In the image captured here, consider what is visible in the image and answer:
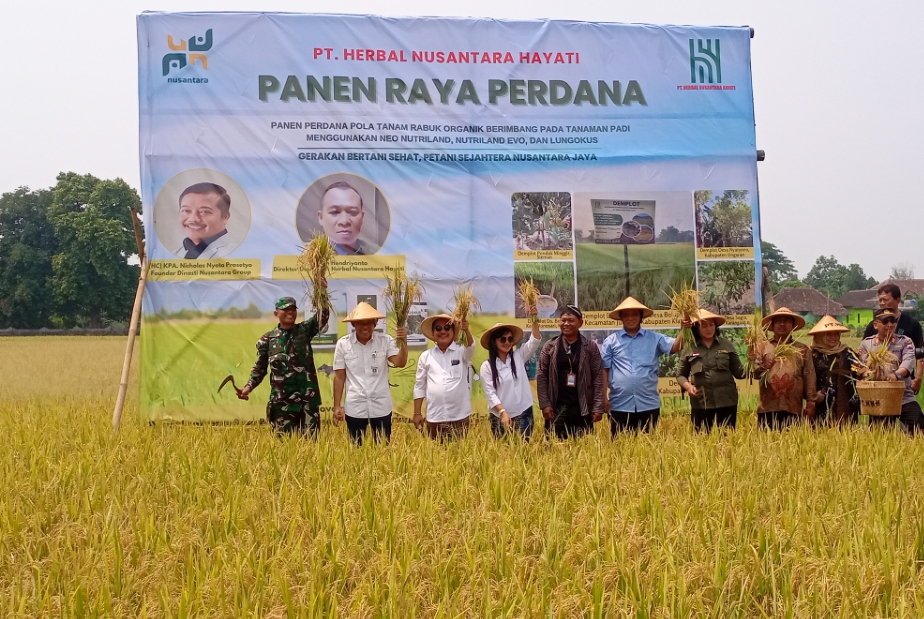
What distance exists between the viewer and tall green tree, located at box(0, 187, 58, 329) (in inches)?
1640

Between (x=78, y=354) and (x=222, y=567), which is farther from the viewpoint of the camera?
(x=78, y=354)

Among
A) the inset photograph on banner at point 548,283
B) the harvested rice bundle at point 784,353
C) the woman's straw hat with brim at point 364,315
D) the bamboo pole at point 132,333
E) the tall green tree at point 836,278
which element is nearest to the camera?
the woman's straw hat with brim at point 364,315

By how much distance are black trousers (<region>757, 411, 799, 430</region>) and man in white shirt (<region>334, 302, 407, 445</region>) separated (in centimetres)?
334

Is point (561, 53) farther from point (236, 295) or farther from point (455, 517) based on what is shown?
point (455, 517)

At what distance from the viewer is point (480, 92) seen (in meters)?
8.53

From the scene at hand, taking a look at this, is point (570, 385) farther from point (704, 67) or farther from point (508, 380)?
point (704, 67)

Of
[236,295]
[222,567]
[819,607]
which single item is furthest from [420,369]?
[819,607]

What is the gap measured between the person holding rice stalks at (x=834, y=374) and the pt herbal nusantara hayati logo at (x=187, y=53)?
6.76 metres

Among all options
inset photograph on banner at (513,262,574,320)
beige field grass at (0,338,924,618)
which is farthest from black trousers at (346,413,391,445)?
inset photograph on banner at (513,262,574,320)

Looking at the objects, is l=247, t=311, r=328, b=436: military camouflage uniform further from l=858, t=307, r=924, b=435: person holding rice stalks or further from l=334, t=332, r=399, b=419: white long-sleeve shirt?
l=858, t=307, r=924, b=435: person holding rice stalks

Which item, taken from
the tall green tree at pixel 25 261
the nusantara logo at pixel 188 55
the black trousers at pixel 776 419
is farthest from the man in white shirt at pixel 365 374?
the tall green tree at pixel 25 261

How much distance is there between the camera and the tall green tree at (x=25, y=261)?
4166cm

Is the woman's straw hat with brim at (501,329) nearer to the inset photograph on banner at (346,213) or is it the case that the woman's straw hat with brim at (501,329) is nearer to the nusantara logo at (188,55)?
the inset photograph on banner at (346,213)

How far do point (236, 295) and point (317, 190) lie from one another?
56.2 inches
